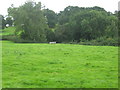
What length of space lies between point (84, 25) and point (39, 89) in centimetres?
5359

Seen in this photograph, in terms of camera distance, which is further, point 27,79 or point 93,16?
point 93,16

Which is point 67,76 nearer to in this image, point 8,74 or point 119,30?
point 8,74

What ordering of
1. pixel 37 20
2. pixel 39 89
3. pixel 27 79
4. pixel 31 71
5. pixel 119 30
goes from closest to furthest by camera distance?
1. pixel 39 89
2. pixel 27 79
3. pixel 31 71
4. pixel 119 30
5. pixel 37 20

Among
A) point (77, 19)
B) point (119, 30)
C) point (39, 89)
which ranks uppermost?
point (77, 19)

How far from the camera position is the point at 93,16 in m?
62.5

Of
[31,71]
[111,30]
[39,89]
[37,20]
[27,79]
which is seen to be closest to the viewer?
[39,89]

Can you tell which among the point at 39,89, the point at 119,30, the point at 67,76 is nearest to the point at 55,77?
the point at 67,76

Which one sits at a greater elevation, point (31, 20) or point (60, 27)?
point (31, 20)

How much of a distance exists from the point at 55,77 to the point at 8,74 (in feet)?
7.70

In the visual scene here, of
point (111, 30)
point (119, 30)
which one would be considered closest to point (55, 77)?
point (119, 30)

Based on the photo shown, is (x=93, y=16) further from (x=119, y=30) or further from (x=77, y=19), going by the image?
(x=119, y=30)

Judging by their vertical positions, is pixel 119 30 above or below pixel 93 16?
below

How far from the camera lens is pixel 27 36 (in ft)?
198

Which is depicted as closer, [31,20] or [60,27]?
[31,20]
